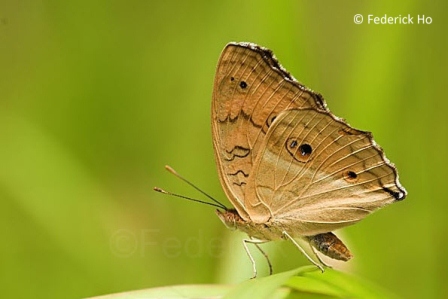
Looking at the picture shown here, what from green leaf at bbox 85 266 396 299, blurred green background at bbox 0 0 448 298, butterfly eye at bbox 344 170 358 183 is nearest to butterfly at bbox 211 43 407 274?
butterfly eye at bbox 344 170 358 183

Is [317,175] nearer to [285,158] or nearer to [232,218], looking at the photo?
[285,158]

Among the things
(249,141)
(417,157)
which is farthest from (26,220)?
(417,157)

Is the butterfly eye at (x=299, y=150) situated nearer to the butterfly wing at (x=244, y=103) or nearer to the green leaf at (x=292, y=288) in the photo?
the butterfly wing at (x=244, y=103)

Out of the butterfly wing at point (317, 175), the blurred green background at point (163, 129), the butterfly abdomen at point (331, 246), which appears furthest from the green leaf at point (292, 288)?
the blurred green background at point (163, 129)

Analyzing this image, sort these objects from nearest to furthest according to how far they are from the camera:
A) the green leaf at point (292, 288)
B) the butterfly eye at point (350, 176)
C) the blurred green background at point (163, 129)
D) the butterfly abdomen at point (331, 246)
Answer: the green leaf at point (292, 288), the butterfly abdomen at point (331, 246), the butterfly eye at point (350, 176), the blurred green background at point (163, 129)

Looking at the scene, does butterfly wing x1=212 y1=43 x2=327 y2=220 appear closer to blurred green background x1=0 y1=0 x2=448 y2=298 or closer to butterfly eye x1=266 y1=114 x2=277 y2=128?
butterfly eye x1=266 y1=114 x2=277 y2=128

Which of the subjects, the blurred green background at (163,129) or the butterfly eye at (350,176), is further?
the blurred green background at (163,129)

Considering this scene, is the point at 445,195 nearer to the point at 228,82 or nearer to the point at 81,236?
the point at 228,82
